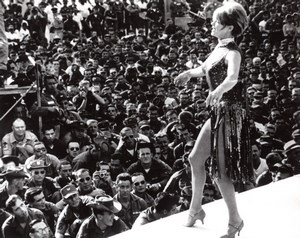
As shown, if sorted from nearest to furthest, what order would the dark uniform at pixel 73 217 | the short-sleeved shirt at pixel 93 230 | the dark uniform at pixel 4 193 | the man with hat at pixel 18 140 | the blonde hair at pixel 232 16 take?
1. the blonde hair at pixel 232 16
2. the short-sleeved shirt at pixel 93 230
3. the dark uniform at pixel 73 217
4. the dark uniform at pixel 4 193
5. the man with hat at pixel 18 140

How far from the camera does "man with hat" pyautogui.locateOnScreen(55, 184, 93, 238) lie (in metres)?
6.20

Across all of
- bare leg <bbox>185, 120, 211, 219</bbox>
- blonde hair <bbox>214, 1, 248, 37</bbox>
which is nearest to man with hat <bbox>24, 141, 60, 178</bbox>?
bare leg <bbox>185, 120, 211, 219</bbox>

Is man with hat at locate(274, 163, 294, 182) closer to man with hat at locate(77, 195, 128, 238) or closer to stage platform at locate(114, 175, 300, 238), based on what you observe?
man with hat at locate(77, 195, 128, 238)

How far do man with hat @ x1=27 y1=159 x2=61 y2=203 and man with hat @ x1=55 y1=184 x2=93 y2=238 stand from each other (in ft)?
2.14

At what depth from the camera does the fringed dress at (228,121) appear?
3406 mm

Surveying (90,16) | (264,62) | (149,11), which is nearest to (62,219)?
(264,62)

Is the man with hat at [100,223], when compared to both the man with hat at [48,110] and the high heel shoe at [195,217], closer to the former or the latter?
the high heel shoe at [195,217]

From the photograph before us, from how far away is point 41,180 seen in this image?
7.15 metres

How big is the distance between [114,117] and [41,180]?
3574mm

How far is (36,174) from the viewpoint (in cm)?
716

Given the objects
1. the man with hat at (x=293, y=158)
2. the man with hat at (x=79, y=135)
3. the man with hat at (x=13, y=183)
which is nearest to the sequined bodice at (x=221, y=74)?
the man with hat at (x=13, y=183)

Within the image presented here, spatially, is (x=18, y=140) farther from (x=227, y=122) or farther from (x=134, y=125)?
(x=227, y=122)

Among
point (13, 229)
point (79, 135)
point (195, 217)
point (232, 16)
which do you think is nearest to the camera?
point (232, 16)

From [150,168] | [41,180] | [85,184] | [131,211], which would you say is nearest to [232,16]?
[131,211]
